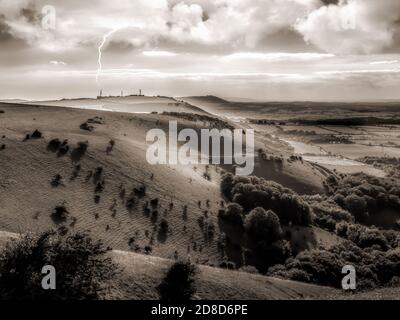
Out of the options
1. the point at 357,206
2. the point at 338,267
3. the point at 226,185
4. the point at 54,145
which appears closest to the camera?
the point at 338,267

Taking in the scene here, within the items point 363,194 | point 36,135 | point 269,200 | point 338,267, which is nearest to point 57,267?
point 338,267

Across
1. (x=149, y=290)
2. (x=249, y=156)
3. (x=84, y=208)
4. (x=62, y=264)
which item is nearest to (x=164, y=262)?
(x=149, y=290)

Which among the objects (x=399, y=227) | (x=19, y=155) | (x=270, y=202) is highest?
(x=19, y=155)

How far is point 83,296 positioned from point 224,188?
4458cm

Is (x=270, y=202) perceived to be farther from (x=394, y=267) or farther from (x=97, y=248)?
(x=97, y=248)

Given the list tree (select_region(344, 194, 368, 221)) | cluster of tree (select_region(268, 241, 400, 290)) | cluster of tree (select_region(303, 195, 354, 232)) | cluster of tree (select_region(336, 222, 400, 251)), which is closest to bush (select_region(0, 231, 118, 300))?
cluster of tree (select_region(268, 241, 400, 290))

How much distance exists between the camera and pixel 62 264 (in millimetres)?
22984

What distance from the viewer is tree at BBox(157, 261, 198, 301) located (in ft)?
77.3

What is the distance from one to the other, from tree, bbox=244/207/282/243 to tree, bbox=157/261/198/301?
25435 mm

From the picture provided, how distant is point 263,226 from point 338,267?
12.7m

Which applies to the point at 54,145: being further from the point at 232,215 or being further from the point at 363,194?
the point at 363,194

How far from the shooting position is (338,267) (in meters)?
39.9

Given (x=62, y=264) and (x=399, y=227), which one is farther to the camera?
(x=399, y=227)

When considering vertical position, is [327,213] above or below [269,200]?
below
